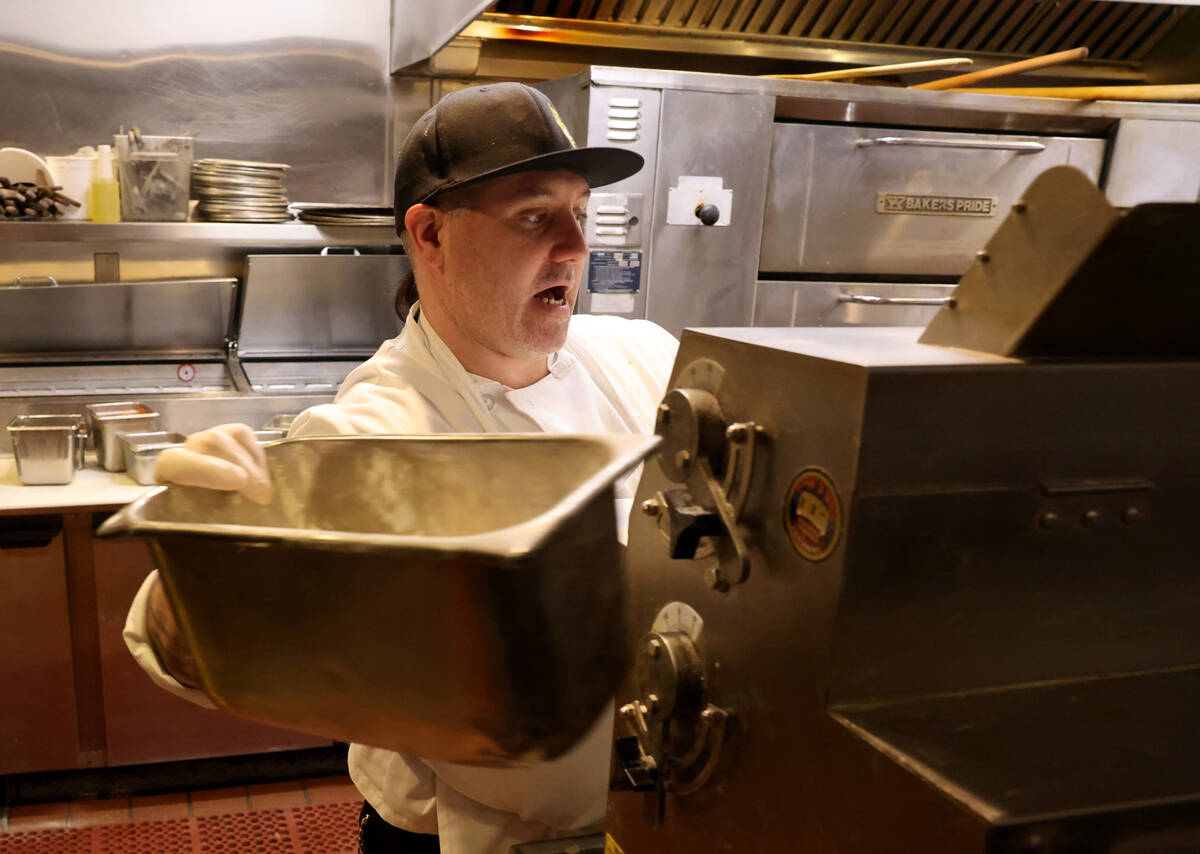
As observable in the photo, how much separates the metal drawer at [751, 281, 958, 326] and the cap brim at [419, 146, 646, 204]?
1.56 metres

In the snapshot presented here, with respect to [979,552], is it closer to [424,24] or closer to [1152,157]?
[424,24]

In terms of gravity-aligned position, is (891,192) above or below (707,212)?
above

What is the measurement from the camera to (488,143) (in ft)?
5.20

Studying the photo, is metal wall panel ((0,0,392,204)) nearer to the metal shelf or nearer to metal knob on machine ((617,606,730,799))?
the metal shelf

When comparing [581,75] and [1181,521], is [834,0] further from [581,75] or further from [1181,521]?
[1181,521]

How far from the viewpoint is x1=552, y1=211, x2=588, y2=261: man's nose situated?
1.64 meters

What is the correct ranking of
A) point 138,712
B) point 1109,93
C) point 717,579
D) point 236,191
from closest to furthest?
point 717,579, point 138,712, point 236,191, point 1109,93

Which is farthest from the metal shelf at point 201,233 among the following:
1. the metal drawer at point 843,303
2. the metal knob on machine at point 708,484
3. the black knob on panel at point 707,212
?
the metal knob on machine at point 708,484

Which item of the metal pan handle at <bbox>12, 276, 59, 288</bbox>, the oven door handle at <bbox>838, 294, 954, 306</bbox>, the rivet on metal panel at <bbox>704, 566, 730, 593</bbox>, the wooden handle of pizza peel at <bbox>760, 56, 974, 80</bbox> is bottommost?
the metal pan handle at <bbox>12, 276, 59, 288</bbox>

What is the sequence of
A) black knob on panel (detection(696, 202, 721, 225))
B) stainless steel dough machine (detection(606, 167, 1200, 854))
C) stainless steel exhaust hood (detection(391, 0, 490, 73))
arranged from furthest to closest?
black knob on panel (detection(696, 202, 721, 225)), stainless steel exhaust hood (detection(391, 0, 490, 73)), stainless steel dough machine (detection(606, 167, 1200, 854))

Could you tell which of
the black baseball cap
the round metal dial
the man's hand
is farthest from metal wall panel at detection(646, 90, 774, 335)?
the man's hand

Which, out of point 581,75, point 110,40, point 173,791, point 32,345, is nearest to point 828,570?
point 581,75

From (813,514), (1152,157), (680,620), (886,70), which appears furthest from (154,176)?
(1152,157)

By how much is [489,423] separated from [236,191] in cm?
213
